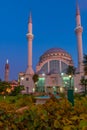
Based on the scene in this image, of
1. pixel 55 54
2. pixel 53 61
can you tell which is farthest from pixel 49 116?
pixel 55 54

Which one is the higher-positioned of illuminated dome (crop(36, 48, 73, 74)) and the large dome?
the large dome

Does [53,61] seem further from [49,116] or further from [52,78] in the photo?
[49,116]

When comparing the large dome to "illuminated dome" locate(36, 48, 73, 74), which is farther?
the large dome

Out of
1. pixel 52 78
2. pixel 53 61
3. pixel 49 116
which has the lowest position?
pixel 49 116

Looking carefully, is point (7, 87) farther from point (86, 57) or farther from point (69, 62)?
point (69, 62)

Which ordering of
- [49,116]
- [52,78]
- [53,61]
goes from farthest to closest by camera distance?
1. [53,61]
2. [52,78]
3. [49,116]

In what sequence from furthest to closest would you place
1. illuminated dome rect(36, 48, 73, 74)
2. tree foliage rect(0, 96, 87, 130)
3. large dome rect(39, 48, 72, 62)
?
large dome rect(39, 48, 72, 62), illuminated dome rect(36, 48, 73, 74), tree foliage rect(0, 96, 87, 130)

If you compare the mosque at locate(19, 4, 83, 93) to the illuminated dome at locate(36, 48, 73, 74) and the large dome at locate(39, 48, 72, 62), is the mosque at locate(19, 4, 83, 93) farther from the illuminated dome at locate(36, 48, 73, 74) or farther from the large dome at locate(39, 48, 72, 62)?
the large dome at locate(39, 48, 72, 62)

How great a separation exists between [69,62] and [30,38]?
3040cm

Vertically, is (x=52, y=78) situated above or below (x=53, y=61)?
below

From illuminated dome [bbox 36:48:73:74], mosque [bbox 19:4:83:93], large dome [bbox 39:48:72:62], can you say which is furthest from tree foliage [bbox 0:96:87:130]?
large dome [bbox 39:48:72:62]

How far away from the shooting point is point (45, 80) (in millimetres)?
78875

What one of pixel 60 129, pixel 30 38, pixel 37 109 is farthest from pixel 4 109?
pixel 30 38

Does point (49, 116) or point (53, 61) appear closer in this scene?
point (49, 116)
